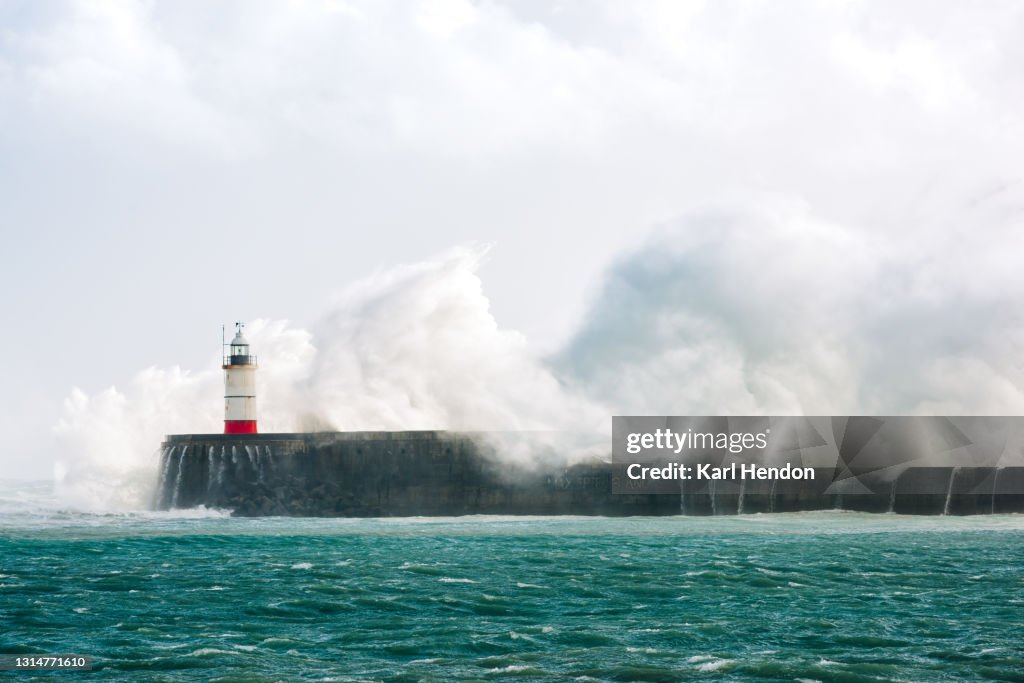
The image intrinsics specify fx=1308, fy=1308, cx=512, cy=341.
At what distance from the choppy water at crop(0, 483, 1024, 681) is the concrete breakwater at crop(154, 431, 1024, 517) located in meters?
3.73

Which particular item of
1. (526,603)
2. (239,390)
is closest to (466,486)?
(239,390)

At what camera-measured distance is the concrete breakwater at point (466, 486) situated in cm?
2994

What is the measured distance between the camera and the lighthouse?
34125mm

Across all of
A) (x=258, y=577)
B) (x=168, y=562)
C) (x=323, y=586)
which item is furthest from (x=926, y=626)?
(x=168, y=562)

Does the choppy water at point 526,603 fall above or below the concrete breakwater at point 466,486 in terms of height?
below

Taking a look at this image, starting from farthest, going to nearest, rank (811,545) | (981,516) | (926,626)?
(981,516), (811,545), (926,626)

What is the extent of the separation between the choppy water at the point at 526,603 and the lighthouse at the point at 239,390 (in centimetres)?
795

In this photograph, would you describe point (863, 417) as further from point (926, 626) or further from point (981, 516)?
point (926, 626)

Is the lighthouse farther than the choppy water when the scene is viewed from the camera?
Yes

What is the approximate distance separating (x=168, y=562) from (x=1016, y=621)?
12489 mm

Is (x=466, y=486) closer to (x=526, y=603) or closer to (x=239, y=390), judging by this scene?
(x=239, y=390)

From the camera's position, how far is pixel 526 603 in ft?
51.4

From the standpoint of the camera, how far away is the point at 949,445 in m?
30.9

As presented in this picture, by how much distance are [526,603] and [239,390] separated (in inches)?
793
